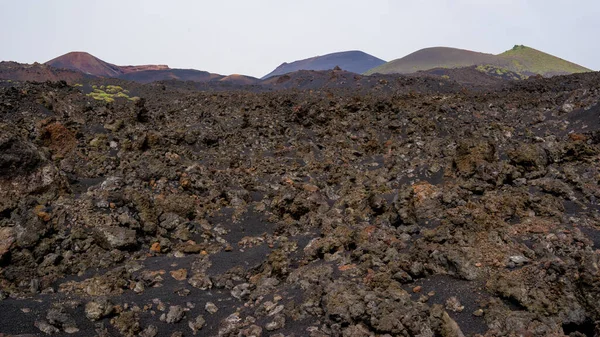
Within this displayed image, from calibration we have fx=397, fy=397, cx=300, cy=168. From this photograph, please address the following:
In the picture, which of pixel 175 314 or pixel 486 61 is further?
pixel 486 61

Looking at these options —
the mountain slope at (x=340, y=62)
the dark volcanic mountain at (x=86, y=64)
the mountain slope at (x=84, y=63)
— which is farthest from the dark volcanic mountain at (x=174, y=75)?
the mountain slope at (x=340, y=62)

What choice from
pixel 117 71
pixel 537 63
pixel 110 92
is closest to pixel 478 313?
pixel 110 92

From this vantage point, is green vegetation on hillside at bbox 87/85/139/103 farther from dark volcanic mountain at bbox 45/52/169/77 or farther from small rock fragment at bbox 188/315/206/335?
dark volcanic mountain at bbox 45/52/169/77

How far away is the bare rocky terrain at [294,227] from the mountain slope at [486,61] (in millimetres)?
46361

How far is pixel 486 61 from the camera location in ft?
198

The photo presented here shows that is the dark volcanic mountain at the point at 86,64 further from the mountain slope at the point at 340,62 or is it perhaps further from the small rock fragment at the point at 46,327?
the small rock fragment at the point at 46,327

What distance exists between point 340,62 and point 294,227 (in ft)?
277

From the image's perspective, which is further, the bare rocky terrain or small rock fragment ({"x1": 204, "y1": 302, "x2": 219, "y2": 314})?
small rock fragment ({"x1": 204, "y1": 302, "x2": 219, "y2": 314})

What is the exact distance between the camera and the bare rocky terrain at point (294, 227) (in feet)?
14.1

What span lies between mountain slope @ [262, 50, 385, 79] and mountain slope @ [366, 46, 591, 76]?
578 inches

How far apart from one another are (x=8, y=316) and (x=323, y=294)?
136 inches

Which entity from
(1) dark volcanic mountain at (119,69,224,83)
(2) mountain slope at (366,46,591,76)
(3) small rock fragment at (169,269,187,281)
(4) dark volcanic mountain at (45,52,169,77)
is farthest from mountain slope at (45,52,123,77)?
(3) small rock fragment at (169,269,187,281)

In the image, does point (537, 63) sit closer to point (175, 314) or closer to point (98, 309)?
point (175, 314)

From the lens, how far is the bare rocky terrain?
4.30 m
